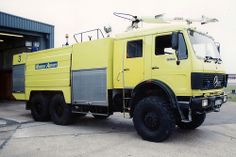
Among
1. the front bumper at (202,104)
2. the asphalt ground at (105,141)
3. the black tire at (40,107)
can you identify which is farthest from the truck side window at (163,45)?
the black tire at (40,107)

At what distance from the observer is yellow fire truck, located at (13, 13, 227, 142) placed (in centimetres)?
718

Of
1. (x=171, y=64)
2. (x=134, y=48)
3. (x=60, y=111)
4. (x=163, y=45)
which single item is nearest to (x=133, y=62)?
(x=134, y=48)

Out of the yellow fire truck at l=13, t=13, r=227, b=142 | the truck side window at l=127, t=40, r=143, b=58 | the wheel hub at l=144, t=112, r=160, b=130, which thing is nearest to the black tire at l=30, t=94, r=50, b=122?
the yellow fire truck at l=13, t=13, r=227, b=142

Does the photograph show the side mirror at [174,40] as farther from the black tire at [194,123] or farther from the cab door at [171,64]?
the black tire at [194,123]

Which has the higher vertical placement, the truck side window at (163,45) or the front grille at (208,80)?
the truck side window at (163,45)

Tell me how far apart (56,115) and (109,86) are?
2.76 meters

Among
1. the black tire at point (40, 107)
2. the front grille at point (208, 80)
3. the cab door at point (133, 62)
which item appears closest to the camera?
the front grille at point (208, 80)

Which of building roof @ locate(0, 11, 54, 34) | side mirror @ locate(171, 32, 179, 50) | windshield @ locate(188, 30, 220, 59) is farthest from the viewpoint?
building roof @ locate(0, 11, 54, 34)

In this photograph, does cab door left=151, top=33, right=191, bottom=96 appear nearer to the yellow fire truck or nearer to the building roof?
the yellow fire truck

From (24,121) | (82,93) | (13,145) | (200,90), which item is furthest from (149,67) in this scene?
(24,121)

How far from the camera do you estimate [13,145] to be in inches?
287

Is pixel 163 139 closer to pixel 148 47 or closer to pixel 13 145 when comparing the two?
pixel 148 47

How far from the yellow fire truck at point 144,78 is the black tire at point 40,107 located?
152 mm

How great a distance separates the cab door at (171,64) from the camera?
23.4ft
